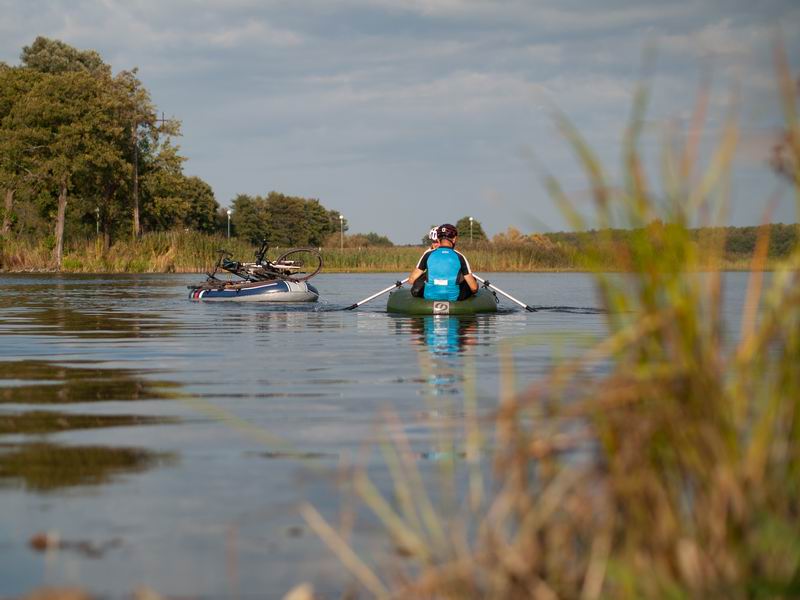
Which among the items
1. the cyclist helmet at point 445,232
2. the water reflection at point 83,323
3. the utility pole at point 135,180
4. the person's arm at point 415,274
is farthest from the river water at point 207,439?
the utility pole at point 135,180

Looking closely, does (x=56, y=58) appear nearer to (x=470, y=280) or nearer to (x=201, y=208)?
(x=201, y=208)

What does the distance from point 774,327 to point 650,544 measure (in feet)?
2.08

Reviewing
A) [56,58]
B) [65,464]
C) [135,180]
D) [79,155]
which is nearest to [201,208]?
[56,58]

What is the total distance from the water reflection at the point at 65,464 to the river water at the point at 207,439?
0.05ft

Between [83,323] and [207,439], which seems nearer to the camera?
[207,439]

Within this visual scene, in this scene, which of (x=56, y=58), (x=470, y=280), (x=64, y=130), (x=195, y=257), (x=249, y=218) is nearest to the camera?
(x=470, y=280)

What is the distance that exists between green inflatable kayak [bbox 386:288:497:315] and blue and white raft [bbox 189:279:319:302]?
4695 millimetres

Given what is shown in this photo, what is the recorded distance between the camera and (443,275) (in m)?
20.3

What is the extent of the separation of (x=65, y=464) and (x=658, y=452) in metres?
3.66

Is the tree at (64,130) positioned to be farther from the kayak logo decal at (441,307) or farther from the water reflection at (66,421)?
the water reflection at (66,421)

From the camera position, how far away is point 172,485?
5.43m

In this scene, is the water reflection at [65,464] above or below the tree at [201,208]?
below

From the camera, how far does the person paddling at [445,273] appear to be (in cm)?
1980

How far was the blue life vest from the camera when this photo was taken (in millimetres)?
19906
